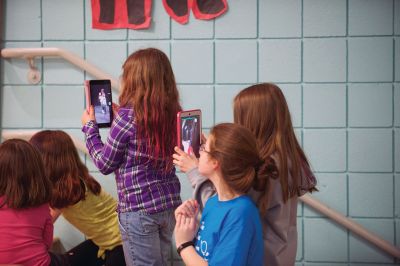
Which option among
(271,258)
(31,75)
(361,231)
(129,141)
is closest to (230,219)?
(271,258)

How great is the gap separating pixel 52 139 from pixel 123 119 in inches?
23.3

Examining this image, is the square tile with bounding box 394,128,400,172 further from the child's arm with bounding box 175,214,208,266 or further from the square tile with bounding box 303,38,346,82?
the child's arm with bounding box 175,214,208,266

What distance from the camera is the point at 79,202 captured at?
264 cm

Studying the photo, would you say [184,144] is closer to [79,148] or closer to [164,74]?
[164,74]

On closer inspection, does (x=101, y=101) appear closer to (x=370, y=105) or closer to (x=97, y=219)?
(x=97, y=219)

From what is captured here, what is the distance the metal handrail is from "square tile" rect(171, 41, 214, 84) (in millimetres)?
360

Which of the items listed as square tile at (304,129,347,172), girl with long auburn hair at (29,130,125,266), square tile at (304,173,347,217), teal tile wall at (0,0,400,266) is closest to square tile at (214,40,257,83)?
teal tile wall at (0,0,400,266)

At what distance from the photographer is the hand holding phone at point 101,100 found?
7.31ft

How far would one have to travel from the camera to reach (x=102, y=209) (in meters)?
2.72

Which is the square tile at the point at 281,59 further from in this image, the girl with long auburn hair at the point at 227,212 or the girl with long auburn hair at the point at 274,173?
the girl with long auburn hair at the point at 227,212

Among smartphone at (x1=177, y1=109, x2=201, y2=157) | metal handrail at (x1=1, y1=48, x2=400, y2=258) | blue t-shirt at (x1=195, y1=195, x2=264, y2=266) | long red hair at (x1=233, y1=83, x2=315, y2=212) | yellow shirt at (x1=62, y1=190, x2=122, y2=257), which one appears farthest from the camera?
metal handrail at (x1=1, y1=48, x2=400, y2=258)

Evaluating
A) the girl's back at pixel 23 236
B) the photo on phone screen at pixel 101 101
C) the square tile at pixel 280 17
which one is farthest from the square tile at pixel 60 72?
the girl's back at pixel 23 236

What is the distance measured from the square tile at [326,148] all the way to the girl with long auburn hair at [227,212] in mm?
1521

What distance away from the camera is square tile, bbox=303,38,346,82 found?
3.02 m
